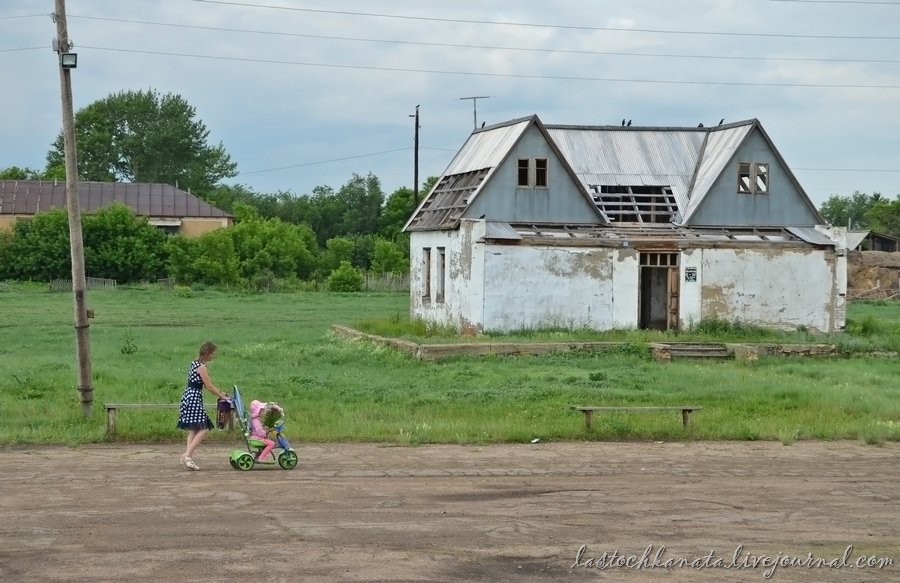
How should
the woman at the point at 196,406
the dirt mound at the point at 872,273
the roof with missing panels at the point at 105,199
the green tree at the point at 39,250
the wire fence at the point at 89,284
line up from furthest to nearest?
the roof with missing panels at the point at 105,199
the green tree at the point at 39,250
the dirt mound at the point at 872,273
the wire fence at the point at 89,284
the woman at the point at 196,406

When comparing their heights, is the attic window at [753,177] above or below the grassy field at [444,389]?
above

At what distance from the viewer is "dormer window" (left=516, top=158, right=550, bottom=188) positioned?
32.4 metres

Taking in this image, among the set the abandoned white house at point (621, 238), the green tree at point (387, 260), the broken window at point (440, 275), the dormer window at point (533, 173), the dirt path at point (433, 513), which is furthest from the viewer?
the green tree at point (387, 260)

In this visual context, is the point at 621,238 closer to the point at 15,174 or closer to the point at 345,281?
the point at 345,281

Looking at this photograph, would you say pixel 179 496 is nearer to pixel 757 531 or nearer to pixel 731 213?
pixel 757 531

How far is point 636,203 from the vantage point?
1342 inches

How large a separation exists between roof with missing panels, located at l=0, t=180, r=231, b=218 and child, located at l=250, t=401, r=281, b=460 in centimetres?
6514

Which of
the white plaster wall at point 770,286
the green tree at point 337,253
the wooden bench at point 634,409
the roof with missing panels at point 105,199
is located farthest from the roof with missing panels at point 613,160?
the roof with missing panels at point 105,199

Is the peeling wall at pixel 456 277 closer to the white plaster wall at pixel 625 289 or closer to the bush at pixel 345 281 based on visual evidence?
the white plaster wall at pixel 625 289

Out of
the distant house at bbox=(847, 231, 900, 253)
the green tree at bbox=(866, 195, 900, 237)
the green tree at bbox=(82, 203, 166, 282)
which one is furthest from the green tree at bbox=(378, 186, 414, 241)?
the green tree at bbox=(866, 195, 900, 237)

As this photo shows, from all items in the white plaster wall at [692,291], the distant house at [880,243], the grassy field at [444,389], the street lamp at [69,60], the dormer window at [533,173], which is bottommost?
the grassy field at [444,389]

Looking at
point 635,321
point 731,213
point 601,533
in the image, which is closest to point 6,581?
point 601,533

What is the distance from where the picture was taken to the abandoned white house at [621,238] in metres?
30.7

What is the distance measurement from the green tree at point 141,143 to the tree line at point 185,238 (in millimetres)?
94
